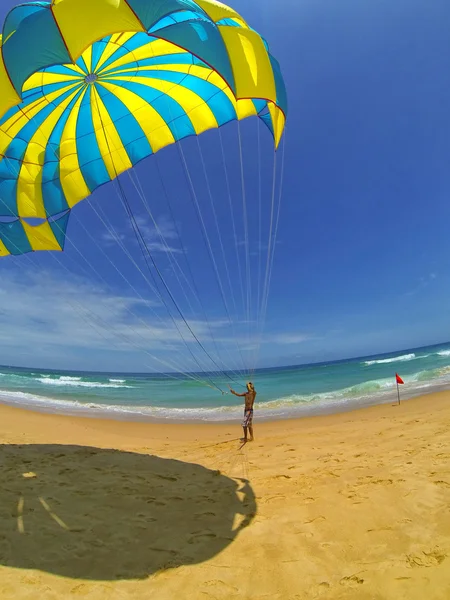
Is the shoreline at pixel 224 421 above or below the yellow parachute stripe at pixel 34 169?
below

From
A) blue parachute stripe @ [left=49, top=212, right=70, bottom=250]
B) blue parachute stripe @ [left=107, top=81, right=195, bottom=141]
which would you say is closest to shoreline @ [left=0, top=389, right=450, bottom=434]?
blue parachute stripe @ [left=49, top=212, right=70, bottom=250]

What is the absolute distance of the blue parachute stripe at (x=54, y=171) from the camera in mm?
7391

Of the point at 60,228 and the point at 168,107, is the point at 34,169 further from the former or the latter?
the point at 168,107

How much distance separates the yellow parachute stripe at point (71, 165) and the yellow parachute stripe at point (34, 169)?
0.79 feet

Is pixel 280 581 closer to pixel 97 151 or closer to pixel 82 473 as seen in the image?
pixel 82 473

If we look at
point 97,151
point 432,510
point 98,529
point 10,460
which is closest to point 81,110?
point 97,151

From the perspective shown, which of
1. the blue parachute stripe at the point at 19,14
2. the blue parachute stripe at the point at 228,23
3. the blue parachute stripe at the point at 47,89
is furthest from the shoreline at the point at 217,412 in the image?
the blue parachute stripe at the point at 19,14

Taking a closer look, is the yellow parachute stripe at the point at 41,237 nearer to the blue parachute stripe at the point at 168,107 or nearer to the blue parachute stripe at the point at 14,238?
the blue parachute stripe at the point at 14,238

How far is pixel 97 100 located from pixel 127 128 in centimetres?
84

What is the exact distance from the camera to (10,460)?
646 centimetres

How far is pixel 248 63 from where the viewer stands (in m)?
4.49

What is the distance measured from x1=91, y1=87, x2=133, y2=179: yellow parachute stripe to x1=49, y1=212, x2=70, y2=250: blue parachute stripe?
153 cm

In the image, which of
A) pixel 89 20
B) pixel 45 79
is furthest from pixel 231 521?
pixel 45 79

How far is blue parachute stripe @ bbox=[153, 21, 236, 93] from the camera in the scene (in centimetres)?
416
